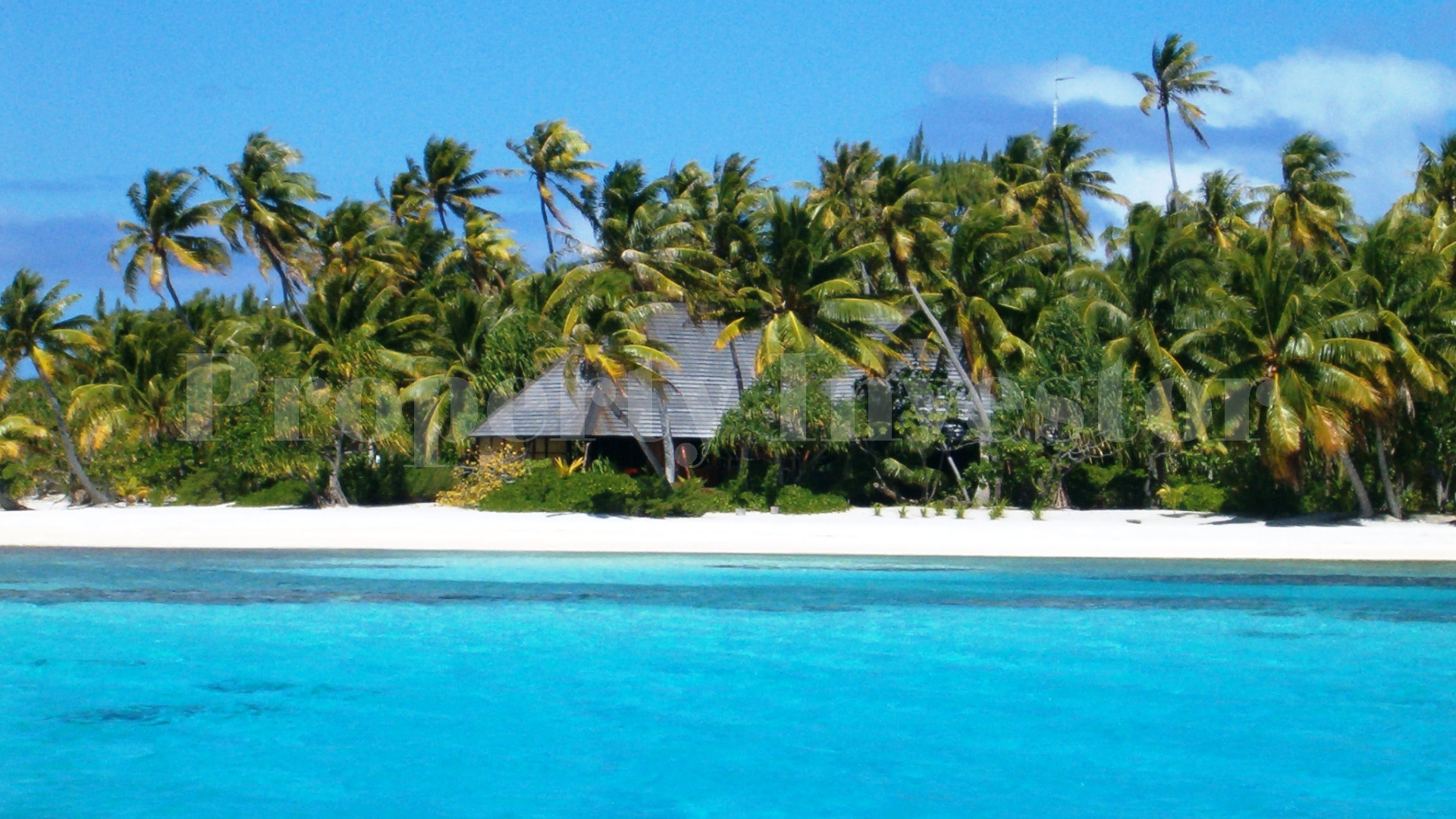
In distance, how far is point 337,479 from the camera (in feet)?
98.2

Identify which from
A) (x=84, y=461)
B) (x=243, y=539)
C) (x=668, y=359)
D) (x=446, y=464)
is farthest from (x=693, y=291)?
(x=84, y=461)

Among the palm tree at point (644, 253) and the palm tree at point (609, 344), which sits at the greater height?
the palm tree at point (644, 253)

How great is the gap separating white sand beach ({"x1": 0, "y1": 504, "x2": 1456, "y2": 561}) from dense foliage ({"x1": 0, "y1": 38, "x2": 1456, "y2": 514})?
1258mm

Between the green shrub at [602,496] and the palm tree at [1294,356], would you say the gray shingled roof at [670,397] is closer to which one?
the green shrub at [602,496]

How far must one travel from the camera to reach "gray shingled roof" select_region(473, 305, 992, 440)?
29.1 metres

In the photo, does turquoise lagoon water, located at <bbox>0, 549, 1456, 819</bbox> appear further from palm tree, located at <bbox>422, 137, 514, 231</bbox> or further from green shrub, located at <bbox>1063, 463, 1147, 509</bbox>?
palm tree, located at <bbox>422, 137, 514, 231</bbox>

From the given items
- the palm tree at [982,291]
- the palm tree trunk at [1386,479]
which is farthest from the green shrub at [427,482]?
the palm tree trunk at [1386,479]

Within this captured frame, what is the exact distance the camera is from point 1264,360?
76.6 feet

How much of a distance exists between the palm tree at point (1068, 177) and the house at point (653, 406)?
501 inches

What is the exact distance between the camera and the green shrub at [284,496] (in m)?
30.8

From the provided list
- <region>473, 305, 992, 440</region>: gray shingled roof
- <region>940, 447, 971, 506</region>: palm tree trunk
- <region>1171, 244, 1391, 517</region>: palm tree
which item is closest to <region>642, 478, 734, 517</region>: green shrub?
<region>473, 305, 992, 440</region>: gray shingled roof

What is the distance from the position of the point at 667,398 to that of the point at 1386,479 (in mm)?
14034

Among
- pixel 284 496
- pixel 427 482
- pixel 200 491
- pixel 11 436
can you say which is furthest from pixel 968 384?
pixel 11 436

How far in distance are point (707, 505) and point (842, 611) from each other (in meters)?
11.7
